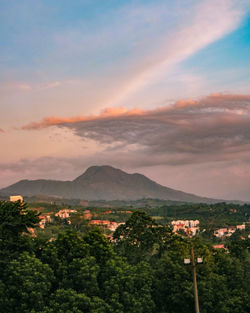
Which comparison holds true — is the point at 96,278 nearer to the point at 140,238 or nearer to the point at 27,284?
the point at 27,284

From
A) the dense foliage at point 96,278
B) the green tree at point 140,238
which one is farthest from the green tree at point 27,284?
the green tree at point 140,238

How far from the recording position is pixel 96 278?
1236 inches

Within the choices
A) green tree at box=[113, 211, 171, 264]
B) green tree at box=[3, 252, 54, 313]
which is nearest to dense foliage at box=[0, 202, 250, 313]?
green tree at box=[3, 252, 54, 313]

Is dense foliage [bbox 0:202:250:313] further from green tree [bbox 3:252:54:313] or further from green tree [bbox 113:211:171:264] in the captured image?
green tree [bbox 113:211:171:264]

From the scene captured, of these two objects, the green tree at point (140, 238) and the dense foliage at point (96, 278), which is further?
the green tree at point (140, 238)

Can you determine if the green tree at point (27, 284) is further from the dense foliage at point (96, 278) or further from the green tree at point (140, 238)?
the green tree at point (140, 238)

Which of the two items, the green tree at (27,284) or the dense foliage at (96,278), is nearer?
the green tree at (27,284)

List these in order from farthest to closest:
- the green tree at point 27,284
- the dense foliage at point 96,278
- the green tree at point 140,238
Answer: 1. the green tree at point 140,238
2. the dense foliage at point 96,278
3. the green tree at point 27,284

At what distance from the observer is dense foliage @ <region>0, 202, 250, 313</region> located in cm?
2942

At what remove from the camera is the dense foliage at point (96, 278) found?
29.4 meters

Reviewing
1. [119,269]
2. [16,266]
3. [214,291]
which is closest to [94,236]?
[119,269]

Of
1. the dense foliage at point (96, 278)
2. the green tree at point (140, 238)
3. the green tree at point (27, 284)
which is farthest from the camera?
the green tree at point (140, 238)

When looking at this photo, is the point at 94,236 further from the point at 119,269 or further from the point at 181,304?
the point at 181,304

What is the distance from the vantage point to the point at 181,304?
31688mm
